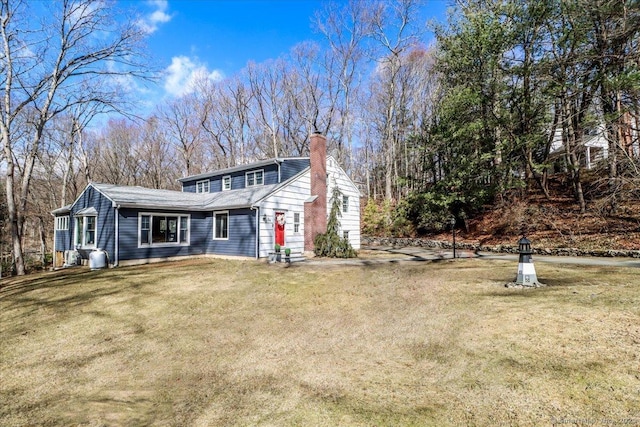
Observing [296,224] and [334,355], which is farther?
[296,224]

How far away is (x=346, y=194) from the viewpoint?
2041 centimetres

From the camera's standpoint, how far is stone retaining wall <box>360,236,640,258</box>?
1224 centimetres

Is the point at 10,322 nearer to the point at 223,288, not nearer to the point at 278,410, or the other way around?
the point at 223,288

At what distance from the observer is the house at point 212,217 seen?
14.7 meters

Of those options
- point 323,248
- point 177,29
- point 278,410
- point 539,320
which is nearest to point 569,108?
point 323,248

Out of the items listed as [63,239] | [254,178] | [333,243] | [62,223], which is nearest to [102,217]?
[63,239]

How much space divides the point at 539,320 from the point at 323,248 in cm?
1218

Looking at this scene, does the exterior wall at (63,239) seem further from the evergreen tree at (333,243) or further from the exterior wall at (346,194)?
the exterior wall at (346,194)

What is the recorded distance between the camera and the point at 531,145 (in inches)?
659

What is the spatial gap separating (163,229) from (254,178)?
232 inches

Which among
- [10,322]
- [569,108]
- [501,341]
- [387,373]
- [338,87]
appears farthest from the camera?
[338,87]

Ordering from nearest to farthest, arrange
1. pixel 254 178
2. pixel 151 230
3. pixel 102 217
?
1. pixel 102 217
2. pixel 151 230
3. pixel 254 178

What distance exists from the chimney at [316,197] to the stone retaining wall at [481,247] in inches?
287

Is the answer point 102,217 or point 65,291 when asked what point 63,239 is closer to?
point 102,217
